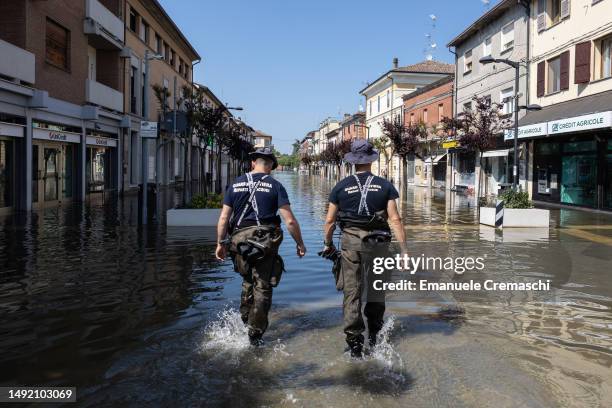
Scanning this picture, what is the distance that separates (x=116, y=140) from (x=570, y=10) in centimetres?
2137

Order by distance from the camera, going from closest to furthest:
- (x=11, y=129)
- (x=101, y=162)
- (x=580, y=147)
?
(x=11, y=129), (x=580, y=147), (x=101, y=162)

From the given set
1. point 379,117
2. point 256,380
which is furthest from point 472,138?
point 379,117

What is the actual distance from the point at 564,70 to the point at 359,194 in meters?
21.0

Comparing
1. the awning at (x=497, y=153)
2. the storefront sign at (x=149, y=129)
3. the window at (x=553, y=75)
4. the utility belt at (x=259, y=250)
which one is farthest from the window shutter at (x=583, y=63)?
the utility belt at (x=259, y=250)

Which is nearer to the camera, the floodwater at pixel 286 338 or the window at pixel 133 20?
the floodwater at pixel 286 338

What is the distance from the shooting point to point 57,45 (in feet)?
66.0

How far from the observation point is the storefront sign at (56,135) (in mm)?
18125

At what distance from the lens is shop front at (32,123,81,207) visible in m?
18.8

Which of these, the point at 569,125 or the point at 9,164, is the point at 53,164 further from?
the point at 569,125

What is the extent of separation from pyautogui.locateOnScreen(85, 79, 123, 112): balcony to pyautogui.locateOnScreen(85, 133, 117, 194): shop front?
1.44m

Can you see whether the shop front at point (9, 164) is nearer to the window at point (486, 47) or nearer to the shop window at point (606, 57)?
the shop window at point (606, 57)

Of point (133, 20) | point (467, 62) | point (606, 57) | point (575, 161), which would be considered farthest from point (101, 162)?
point (467, 62)

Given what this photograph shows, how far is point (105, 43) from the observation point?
24.6 meters

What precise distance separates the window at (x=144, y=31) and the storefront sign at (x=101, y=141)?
26.3ft
